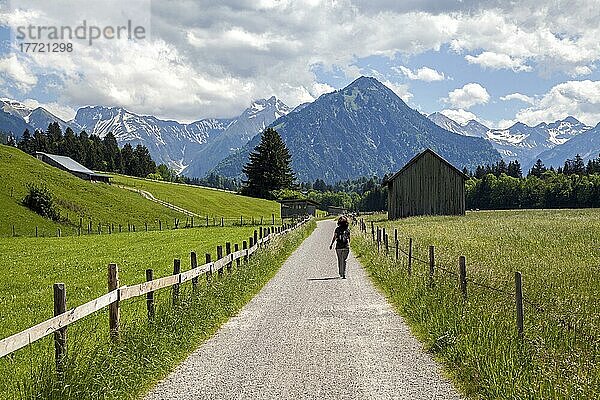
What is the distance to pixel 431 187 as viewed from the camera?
2815 inches

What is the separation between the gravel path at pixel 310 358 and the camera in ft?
26.4

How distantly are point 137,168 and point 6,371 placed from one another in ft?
557

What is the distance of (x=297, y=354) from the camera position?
32.9ft

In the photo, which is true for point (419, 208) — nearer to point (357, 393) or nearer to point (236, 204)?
point (236, 204)

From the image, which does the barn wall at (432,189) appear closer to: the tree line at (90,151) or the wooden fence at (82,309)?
the wooden fence at (82,309)

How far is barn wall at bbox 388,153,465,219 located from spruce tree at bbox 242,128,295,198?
62.9m

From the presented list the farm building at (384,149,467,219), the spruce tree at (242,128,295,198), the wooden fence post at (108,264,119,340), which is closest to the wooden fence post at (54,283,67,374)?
the wooden fence post at (108,264,119,340)

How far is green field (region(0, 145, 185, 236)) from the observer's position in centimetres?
6812

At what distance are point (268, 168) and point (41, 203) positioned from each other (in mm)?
66763

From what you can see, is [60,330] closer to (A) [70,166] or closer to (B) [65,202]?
(B) [65,202]

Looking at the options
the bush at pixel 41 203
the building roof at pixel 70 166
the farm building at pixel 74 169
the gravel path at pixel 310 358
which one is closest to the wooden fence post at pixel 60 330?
the gravel path at pixel 310 358

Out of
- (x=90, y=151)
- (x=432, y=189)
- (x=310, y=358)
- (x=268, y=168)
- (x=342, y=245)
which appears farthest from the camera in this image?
(x=90, y=151)

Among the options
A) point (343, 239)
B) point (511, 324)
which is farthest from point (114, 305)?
point (343, 239)

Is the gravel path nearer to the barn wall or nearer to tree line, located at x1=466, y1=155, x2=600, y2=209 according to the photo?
the barn wall
